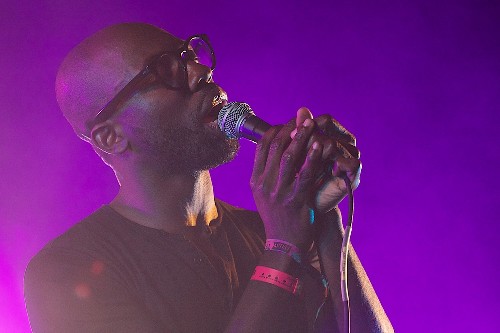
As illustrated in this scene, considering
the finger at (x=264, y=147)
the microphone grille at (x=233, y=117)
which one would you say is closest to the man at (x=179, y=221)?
the finger at (x=264, y=147)

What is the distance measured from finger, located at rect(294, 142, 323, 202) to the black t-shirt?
44 cm

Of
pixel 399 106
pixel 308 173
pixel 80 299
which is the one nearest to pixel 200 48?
pixel 308 173

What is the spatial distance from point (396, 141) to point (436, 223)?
1.47ft

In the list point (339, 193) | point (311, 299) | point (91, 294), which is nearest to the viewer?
point (339, 193)

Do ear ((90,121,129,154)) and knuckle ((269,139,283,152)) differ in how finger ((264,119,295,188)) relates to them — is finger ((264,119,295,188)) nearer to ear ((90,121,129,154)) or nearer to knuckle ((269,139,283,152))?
knuckle ((269,139,283,152))

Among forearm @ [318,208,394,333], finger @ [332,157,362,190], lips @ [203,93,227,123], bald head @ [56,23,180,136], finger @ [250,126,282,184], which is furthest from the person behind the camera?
bald head @ [56,23,180,136]

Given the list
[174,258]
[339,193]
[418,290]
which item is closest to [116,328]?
[174,258]

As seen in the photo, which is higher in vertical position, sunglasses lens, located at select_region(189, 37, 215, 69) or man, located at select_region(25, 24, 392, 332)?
sunglasses lens, located at select_region(189, 37, 215, 69)

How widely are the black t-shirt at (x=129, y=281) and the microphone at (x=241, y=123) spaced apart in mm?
392

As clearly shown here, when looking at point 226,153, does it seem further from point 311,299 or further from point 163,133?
point 311,299

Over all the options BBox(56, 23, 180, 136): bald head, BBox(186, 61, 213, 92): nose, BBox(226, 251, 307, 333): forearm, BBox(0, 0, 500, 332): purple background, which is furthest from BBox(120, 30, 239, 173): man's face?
BBox(0, 0, 500, 332): purple background

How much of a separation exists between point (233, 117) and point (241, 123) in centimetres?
5

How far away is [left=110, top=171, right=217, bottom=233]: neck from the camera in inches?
80.8

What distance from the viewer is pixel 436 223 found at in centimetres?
321
